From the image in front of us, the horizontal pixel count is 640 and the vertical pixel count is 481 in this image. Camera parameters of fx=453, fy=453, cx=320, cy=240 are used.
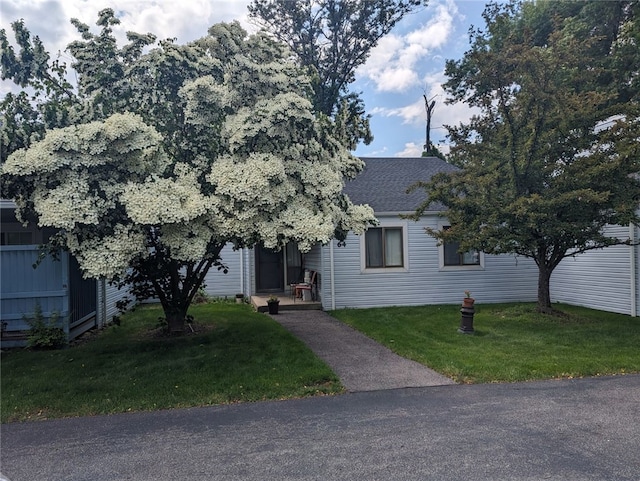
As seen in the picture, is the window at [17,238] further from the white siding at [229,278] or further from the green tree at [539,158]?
the green tree at [539,158]

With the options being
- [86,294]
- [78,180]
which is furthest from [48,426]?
[86,294]

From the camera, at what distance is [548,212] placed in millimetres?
8938

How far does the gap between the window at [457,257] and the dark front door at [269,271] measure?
17.9 ft

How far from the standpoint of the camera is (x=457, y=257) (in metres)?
12.6

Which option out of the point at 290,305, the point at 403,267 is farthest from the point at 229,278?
the point at 403,267

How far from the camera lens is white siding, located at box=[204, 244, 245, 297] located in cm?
1441

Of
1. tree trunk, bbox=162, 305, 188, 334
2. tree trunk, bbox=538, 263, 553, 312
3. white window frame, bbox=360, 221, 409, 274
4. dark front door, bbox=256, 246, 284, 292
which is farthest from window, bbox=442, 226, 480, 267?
tree trunk, bbox=162, 305, 188, 334

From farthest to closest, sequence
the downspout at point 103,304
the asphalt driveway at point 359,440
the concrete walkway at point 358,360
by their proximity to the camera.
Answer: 1. the downspout at point 103,304
2. the concrete walkway at point 358,360
3. the asphalt driveway at point 359,440

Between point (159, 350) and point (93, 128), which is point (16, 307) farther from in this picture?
point (93, 128)

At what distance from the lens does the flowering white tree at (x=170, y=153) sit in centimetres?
553

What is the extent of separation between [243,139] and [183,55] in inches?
68.4

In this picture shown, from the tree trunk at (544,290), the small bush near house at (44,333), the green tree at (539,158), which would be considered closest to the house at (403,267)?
the green tree at (539,158)

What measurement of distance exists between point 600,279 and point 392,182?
6140 mm

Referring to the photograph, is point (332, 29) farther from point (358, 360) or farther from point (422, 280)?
point (358, 360)
